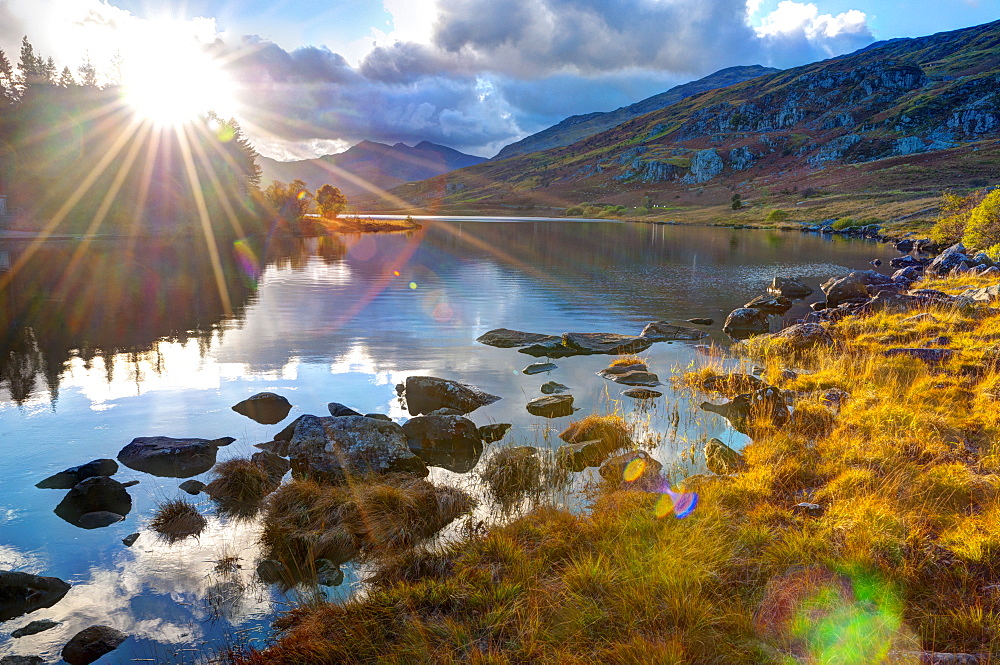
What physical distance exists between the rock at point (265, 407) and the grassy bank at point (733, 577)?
26.6 feet

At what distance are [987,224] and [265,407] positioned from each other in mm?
54351

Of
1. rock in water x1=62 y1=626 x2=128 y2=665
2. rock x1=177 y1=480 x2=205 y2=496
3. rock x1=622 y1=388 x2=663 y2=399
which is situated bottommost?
rock x1=622 y1=388 x2=663 y2=399

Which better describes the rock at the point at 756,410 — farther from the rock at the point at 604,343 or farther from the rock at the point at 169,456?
the rock at the point at 169,456

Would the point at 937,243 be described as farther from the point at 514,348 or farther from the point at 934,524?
the point at 934,524

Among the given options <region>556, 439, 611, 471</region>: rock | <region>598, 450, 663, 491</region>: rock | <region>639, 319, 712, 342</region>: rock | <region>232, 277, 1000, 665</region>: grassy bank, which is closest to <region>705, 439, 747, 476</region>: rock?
<region>232, 277, 1000, 665</region>: grassy bank

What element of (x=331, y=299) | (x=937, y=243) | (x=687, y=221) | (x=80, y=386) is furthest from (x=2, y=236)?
(x=687, y=221)

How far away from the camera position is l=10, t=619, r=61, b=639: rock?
22.5 ft

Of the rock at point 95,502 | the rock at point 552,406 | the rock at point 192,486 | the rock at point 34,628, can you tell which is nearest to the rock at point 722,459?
the rock at point 552,406

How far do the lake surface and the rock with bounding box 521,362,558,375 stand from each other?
0.39 meters

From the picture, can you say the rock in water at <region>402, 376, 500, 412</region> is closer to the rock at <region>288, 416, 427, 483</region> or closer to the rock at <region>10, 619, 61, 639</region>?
the rock at <region>288, 416, 427, 483</region>

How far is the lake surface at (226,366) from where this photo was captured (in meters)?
7.70

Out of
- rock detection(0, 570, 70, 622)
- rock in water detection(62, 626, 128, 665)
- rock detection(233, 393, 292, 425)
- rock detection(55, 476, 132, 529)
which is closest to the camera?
rock in water detection(62, 626, 128, 665)

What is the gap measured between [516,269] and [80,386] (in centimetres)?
3940

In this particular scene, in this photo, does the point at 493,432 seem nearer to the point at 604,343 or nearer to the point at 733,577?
the point at 733,577
